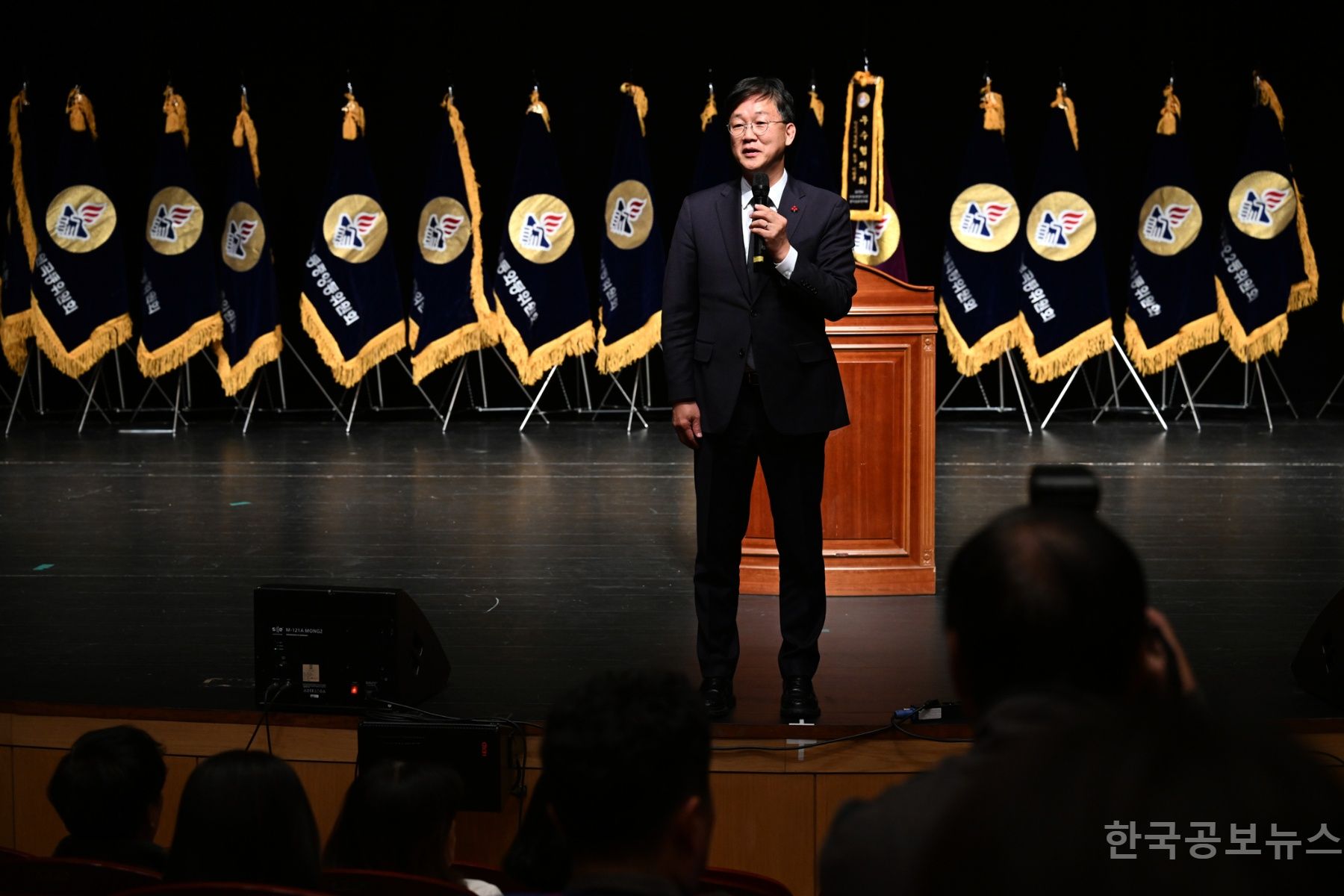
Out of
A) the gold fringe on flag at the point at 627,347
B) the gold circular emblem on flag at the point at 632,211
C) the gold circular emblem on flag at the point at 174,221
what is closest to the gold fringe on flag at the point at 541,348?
the gold fringe on flag at the point at 627,347

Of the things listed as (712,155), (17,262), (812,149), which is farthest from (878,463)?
(17,262)

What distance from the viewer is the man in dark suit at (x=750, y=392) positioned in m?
2.81

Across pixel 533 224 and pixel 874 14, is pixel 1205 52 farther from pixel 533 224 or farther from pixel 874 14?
pixel 533 224

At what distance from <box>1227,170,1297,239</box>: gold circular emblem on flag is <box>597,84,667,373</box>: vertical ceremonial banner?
336 cm

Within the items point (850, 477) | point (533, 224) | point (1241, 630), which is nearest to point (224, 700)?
point (850, 477)

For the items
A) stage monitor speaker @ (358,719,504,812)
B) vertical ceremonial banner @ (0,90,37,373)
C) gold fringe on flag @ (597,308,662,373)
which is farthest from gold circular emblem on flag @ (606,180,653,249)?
stage monitor speaker @ (358,719,504,812)

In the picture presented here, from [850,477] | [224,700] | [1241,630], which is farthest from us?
[850,477]

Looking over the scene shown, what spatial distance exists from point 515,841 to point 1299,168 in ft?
26.8

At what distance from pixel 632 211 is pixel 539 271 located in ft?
2.15

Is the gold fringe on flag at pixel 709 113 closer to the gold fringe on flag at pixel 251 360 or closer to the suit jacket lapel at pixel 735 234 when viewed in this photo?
the gold fringe on flag at pixel 251 360

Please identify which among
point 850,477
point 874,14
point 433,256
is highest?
point 874,14

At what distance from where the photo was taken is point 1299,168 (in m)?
8.54

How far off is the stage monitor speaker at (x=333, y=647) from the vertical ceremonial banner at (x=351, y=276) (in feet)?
18.4

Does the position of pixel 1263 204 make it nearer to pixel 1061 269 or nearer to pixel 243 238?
pixel 1061 269
